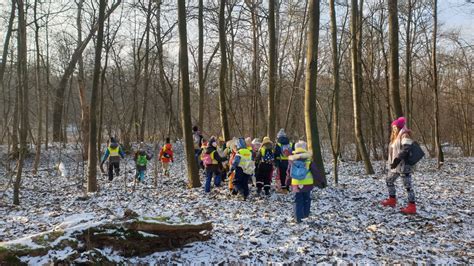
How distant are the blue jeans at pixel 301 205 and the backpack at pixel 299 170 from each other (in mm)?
372

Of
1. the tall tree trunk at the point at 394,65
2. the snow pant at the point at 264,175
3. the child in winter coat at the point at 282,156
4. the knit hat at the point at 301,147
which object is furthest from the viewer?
the tall tree trunk at the point at 394,65

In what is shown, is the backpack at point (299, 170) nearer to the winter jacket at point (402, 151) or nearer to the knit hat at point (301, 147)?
the knit hat at point (301, 147)

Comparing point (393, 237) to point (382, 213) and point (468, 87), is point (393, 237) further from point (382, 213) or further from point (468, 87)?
point (468, 87)

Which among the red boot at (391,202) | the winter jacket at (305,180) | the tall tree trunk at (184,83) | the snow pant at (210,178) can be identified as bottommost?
the red boot at (391,202)

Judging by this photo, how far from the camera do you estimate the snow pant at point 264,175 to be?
10.9m

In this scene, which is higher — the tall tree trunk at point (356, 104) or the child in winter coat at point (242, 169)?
the tall tree trunk at point (356, 104)

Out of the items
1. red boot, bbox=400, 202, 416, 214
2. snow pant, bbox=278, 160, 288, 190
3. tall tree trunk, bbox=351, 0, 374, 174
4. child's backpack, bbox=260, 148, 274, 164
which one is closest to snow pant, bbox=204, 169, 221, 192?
child's backpack, bbox=260, 148, 274, 164

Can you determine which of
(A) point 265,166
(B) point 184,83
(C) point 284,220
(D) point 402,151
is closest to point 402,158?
(D) point 402,151

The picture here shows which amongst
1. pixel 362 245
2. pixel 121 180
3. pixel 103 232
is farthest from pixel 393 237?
pixel 121 180

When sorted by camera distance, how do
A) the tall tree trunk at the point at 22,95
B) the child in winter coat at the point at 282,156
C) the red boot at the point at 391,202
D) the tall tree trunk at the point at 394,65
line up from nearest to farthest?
the red boot at the point at 391,202, the tall tree trunk at the point at 22,95, the child in winter coat at the point at 282,156, the tall tree trunk at the point at 394,65

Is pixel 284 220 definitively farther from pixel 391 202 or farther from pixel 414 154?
pixel 414 154

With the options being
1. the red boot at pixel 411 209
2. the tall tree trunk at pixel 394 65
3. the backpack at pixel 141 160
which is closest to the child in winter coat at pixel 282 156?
the red boot at pixel 411 209

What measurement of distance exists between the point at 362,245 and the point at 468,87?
27.0 metres

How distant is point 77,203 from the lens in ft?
35.7
